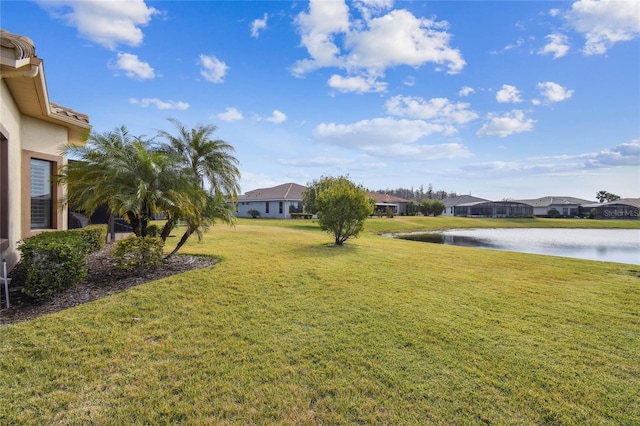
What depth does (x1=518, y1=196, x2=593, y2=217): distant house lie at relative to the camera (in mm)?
73375

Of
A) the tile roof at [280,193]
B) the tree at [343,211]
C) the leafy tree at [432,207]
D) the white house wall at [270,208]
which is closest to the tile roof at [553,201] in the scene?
the leafy tree at [432,207]

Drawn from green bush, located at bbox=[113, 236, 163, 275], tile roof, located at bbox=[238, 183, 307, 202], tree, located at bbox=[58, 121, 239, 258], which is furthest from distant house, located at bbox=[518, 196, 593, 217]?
green bush, located at bbox=[113, 236, 163, 275]

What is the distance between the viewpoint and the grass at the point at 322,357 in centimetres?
288


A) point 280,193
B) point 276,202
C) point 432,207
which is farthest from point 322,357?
point 432,207

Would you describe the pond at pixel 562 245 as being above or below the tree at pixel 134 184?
below

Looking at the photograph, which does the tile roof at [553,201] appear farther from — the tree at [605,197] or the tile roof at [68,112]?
the tile roof at [68,112]

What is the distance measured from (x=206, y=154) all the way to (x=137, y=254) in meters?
3.87

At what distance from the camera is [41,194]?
341 inches

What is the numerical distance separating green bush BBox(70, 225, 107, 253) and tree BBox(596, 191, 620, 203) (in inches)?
4330

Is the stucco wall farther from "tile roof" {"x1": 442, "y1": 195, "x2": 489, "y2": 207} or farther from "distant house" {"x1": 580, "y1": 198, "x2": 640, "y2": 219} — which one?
"distant house" {"x1": 580, "y1": 198, "x2": 640, "y2": 219}

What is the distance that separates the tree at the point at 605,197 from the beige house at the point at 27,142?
110964 mm

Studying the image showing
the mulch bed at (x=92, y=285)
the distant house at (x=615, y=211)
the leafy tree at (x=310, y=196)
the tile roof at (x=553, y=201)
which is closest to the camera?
the mulch bed at (x=92, y=285)

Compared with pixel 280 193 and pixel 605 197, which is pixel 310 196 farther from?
pixel 605 197

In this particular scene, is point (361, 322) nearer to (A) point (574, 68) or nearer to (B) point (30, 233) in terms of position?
(B) point (30, 233)
